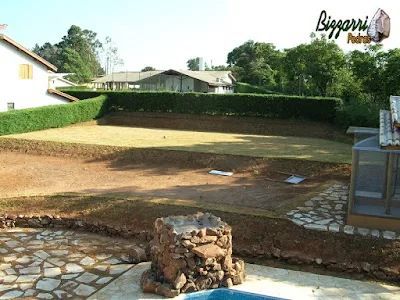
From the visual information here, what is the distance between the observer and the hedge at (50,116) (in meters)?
21.4

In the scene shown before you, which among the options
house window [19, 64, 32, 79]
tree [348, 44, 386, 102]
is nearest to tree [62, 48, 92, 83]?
house window [19, 64, 32, 79]

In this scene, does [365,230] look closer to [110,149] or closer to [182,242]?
[182,242]

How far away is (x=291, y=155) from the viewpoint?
629 inches

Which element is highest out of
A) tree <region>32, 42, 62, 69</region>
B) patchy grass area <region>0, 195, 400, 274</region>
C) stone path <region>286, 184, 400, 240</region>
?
tree <region>32, 42, 62, 69</region>

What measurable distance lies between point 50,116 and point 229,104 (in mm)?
10976

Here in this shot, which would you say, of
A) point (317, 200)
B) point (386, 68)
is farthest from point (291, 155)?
point (386, 68)

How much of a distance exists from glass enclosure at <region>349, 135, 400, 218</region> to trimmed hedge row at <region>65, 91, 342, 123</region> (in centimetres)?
1255

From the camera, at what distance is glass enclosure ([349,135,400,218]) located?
872 centimetres

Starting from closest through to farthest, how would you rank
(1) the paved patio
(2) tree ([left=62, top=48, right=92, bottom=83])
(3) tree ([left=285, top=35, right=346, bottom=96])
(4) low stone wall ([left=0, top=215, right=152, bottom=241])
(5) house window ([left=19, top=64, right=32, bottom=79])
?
(1) the paved patio → (4) low stone wall ([left=0, top=215, right=152, bottom=241]) → (5) house window ([left=19, top=64, right=32, bottom=79]) → (3) tree ([left=285, top=35, right=346, bottom=96]) → (2) tree ([left=62, top=48, right=92, bottom=83])

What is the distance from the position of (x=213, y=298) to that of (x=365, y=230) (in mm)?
3787

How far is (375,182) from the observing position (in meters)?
10.5

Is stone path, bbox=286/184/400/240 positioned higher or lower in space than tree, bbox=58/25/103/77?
lower

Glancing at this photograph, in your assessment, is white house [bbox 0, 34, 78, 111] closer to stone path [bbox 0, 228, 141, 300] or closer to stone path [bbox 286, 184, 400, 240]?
stone path [bbox 0, 228, 141, 300]

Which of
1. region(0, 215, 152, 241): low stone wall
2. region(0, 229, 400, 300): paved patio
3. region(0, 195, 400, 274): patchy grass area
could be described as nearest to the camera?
region(0, 229, 400, 300): paved patio
